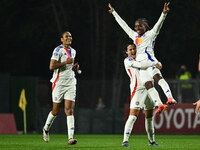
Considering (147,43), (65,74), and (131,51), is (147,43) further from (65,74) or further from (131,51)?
(65,74)

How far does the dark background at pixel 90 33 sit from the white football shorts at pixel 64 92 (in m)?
17.7

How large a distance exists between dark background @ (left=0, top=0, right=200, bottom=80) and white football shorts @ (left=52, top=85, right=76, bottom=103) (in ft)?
58.2

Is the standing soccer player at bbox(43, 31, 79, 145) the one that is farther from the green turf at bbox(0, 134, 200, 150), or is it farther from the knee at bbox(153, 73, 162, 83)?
the knee at bbox(153, 73, 162, 83)

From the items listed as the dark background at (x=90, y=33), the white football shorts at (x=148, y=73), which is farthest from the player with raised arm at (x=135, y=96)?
the dark background at (x=90, y=33)

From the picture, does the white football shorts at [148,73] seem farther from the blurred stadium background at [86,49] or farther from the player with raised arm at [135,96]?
the blurred stadium background at [86,49]

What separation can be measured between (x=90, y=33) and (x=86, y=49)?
0.98m

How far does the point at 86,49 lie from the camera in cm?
3647

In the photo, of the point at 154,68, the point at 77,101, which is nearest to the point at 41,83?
the point at 77,101

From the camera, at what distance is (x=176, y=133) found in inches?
969

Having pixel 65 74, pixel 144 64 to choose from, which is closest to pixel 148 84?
pixel 144 64

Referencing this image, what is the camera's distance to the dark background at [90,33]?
1328 inches

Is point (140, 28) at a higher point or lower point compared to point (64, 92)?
higher

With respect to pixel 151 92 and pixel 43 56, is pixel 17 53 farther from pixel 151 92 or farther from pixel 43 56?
pixel 151 92

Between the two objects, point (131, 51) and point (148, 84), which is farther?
point (131, 51)
